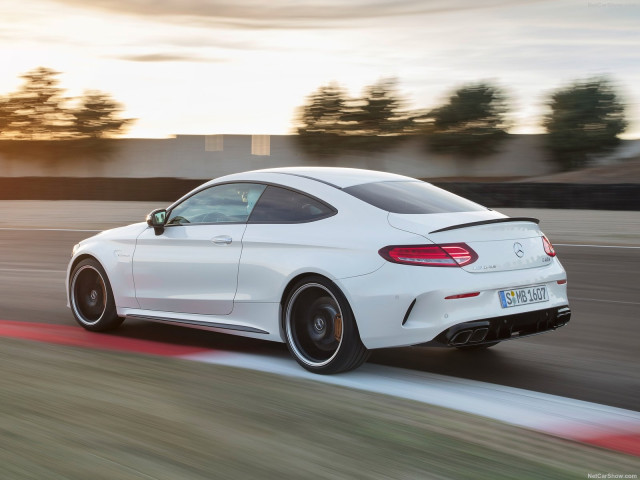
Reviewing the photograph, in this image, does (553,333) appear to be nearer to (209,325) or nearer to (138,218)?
(209,325)

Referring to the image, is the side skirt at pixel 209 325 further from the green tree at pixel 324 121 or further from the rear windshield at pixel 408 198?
the green tree at pixel 324 121

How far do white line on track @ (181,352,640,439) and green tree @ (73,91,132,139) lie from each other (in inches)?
1905

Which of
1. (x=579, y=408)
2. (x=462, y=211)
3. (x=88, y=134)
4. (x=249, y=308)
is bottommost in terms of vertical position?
(x=579, y=408)

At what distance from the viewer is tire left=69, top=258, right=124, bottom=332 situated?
7910mm

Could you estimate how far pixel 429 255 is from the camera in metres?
5.74

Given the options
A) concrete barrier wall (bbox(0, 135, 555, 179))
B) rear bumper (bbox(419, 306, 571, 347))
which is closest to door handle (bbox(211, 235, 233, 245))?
rear bumper (bbox(419, 306, 571, 347))

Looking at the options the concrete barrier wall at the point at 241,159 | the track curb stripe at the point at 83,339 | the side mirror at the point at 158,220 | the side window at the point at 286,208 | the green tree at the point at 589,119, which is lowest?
the track curb stripe at the point at 83,339

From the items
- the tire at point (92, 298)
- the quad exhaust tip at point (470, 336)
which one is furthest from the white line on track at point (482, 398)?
the tire at point (92, 298)

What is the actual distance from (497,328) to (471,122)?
42425 mm

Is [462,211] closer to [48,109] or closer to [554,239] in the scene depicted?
[554,239]

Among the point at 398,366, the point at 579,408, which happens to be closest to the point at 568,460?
the point at 579,408

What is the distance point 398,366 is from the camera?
6.59 m

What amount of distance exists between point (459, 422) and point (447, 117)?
1731 inches

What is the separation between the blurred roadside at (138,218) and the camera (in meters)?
18.0
